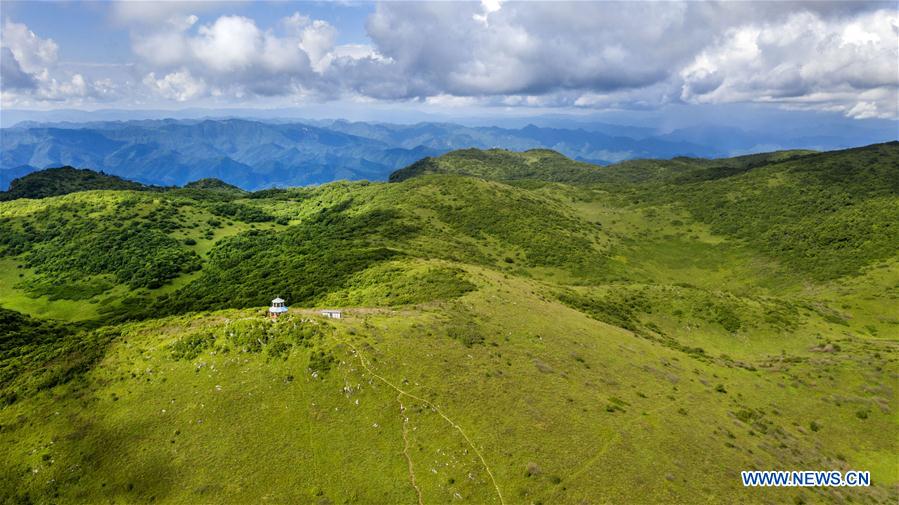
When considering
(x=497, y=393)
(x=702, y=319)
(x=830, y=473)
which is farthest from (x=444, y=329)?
(x=702, y=319)

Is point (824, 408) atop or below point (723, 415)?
below

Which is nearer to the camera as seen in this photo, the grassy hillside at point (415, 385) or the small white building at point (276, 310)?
the grassy hillside at point (415, 385)

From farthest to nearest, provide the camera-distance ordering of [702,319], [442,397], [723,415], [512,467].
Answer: [702,319] → [723,415] → [442,397] → [512,467]

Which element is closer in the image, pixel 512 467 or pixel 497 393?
pixel 512 467

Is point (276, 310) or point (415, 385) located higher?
point (276, 310)

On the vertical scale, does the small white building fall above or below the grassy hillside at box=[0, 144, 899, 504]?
above

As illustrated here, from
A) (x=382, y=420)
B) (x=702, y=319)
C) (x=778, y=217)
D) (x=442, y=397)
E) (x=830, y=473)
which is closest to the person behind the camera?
(x=382, y=420)

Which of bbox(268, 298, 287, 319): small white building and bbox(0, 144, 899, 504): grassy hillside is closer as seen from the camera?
bbox(0, 144, 899, 504): grassy hillside

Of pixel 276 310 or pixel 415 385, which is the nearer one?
pixel 415 385

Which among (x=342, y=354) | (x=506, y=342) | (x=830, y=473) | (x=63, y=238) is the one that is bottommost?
(x=63, y=238)

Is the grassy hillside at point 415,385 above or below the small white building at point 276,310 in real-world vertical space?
below

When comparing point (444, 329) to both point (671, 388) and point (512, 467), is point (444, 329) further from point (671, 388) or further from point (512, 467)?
point (671, 388)
